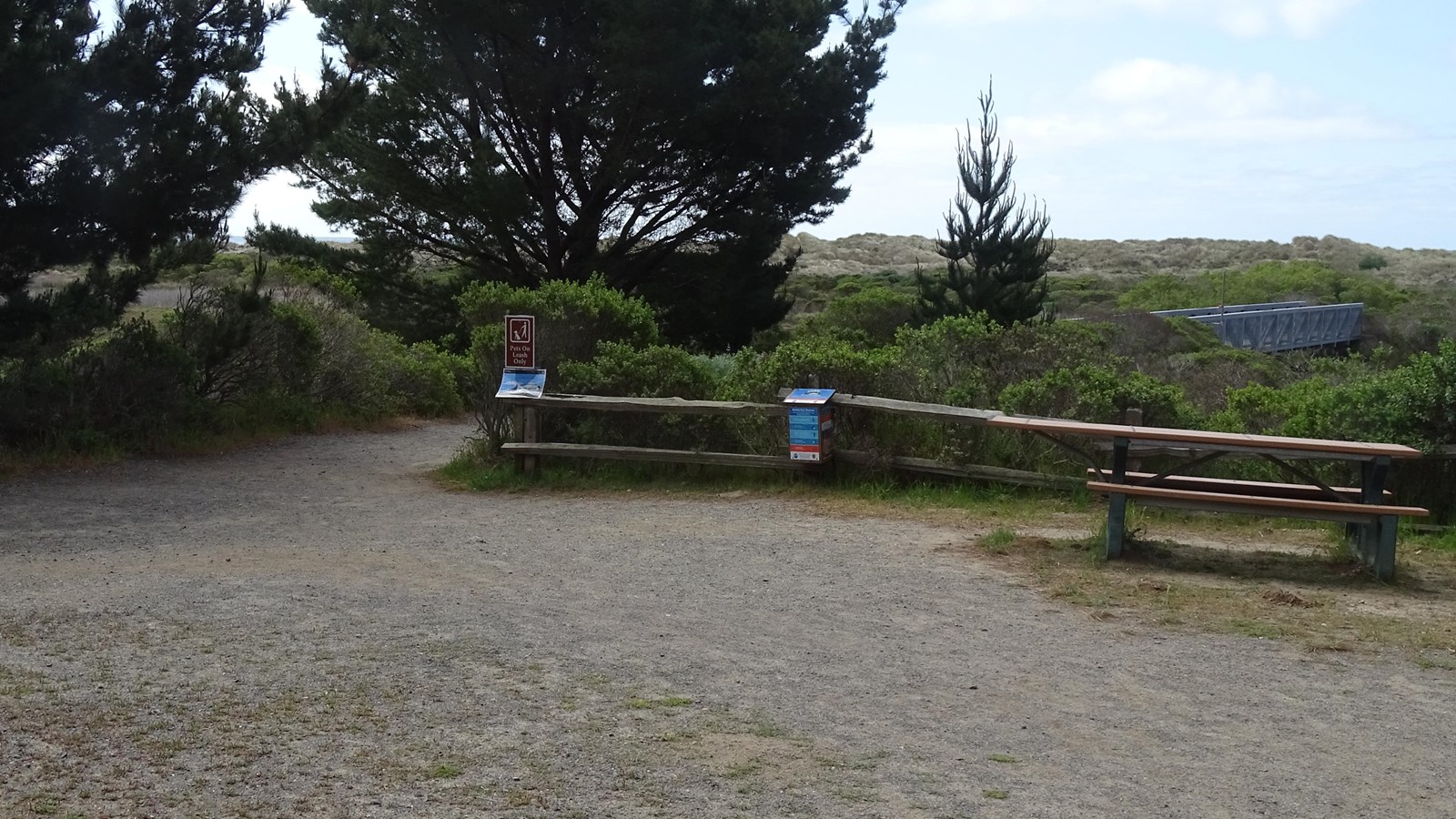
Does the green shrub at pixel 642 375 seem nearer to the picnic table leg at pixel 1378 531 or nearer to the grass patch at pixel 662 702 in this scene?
the picnic table leg at pixel 1378 531

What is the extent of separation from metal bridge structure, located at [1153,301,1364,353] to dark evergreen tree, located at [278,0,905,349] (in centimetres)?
1100

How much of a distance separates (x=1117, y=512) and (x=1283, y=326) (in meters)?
31.2

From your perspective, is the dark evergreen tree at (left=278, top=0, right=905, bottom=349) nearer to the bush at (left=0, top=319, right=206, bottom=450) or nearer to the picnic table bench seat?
the bush at (left=0, top=319, right=206, bottom=450)

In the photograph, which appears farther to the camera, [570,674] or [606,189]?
[606,189]

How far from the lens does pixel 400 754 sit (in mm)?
4742

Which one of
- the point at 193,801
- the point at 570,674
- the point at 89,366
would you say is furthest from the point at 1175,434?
the point at 89,366

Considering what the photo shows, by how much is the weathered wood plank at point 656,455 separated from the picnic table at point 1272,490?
3.20 metres

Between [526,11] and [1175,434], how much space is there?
21873 millimetres

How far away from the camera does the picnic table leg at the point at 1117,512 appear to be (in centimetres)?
852

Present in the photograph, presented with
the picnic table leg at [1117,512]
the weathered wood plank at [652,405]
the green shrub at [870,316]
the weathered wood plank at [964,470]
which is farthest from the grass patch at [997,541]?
the green shrub at [870,316]

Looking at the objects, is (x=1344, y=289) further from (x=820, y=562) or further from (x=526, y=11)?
(x=820, y=562)

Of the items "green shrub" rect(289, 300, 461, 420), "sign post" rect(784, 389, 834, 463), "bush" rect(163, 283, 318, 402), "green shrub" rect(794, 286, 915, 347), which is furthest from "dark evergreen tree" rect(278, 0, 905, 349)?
"sign post" rect(784, 389, 834, 463)

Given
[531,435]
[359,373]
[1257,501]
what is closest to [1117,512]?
[1257,501]

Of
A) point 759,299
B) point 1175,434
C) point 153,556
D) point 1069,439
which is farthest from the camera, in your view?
point 759,299
